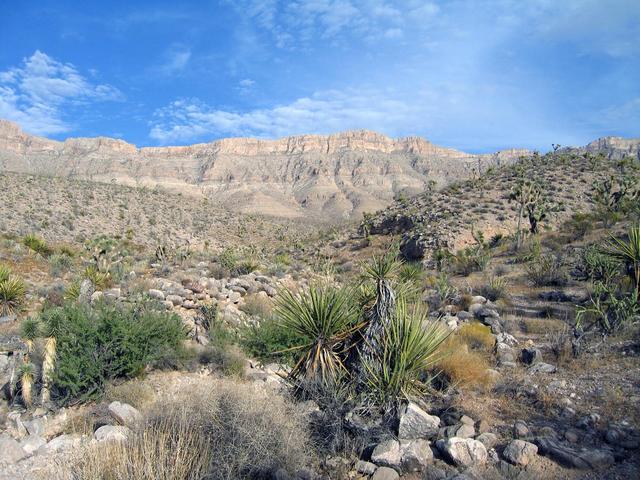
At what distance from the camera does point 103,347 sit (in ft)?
28.3

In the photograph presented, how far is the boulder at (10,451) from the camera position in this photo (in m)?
5.88

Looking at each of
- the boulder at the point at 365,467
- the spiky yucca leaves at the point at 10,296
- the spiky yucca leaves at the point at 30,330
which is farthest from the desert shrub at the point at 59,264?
the boulder at the point at 365,467

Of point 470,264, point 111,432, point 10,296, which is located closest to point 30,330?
point 10,296

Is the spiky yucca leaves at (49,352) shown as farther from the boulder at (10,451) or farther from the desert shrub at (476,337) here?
the desert shrub at (476,337)

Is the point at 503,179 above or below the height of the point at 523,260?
above

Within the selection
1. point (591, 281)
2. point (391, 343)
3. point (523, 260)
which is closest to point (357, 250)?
point (523, 260)

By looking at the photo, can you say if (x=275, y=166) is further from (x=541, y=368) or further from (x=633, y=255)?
(x=541, y=368)

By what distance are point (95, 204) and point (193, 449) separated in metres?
44.6

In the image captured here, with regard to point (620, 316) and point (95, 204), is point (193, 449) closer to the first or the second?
point (620, 316)

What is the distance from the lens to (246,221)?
183 ft

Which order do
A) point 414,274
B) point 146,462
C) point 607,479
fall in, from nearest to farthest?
point 146,462, point 607,479, point 414,274

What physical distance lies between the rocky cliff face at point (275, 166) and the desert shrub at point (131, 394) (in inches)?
3975

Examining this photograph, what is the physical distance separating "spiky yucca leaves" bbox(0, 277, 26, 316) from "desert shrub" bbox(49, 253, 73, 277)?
4.43m

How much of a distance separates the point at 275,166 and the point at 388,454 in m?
160
